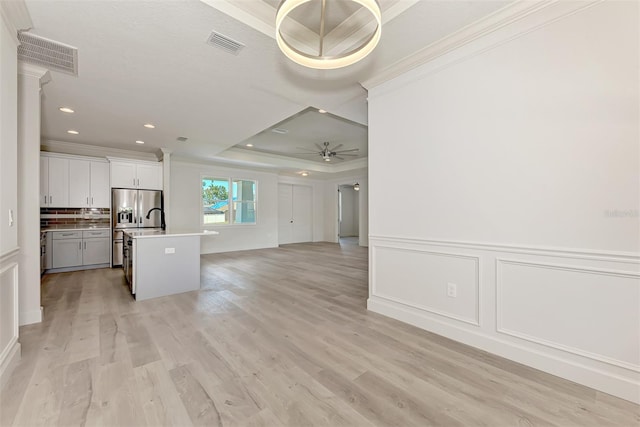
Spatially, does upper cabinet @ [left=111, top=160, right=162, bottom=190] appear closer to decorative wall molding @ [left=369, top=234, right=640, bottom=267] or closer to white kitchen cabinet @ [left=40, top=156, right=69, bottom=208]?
white kitchen cabinet @ [left=40, top=156, right=69, bottom=208]

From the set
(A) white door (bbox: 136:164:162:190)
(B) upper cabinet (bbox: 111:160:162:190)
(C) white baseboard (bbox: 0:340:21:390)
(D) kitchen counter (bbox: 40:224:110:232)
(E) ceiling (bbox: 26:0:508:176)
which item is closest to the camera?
(C) white baseboard (bbox: 0:340:21:390)

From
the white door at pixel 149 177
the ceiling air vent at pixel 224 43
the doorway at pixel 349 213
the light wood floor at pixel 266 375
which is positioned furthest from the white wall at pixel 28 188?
the doorway at pixel 349 213

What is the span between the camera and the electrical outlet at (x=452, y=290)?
2362 mm

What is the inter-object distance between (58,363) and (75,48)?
2709mm

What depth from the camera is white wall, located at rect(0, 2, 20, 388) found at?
69.3 inches

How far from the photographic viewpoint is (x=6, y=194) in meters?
1.83

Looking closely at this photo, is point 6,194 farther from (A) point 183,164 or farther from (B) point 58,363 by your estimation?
(A) point 183,164

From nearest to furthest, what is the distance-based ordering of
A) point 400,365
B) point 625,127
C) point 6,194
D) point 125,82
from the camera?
point 625,127 → point 6,194 → point 400,365 → point 125,82

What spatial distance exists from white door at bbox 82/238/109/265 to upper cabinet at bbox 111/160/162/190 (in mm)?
1227

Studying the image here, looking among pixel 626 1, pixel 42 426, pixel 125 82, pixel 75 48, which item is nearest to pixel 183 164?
pixel 125 82

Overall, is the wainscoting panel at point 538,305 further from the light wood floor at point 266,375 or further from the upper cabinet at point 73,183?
the upper cabinet at point 73,183

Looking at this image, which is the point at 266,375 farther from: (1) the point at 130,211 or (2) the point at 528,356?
(1) the point at 130,211

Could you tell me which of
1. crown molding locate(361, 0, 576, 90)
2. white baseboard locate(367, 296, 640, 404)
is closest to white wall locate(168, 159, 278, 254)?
white baseboard locate(367, 296, 640, 404)

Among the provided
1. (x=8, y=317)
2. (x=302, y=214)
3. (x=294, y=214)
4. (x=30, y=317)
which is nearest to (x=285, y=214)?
(x=294, y=214)
